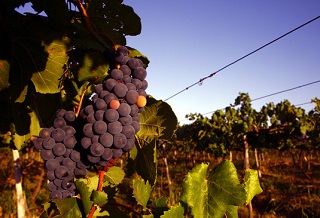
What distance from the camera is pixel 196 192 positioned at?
141cm

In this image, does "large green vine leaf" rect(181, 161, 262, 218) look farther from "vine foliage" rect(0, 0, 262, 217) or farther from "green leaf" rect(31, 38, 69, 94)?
"green leaf" rect(31, 38, 69, 94)

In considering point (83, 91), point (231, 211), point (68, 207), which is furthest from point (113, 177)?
point (231, 211)

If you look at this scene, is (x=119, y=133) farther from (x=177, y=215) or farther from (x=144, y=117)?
(x=177, y=215)

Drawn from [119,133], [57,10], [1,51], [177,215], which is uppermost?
[57,10]

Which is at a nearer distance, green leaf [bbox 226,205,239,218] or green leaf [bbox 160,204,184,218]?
green leaf [bbox 160,204,184,218]

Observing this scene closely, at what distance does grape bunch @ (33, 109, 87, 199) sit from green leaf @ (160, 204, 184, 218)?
0.45m

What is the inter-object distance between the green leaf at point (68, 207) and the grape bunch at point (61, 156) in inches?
6.4

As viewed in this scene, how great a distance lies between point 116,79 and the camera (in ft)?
3.92

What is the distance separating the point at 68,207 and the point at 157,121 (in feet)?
1.86

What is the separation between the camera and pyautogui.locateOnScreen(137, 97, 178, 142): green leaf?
4.41 feet

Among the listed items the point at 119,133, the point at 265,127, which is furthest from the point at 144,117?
the point at 265,127

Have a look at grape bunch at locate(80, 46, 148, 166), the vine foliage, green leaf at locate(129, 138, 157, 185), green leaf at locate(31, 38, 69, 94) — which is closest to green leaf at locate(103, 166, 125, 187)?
the vine foliage

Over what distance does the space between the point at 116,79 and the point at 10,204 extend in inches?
320

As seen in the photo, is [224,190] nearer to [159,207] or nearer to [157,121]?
[159,207]
